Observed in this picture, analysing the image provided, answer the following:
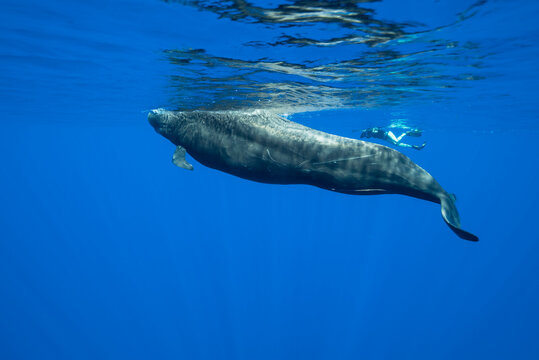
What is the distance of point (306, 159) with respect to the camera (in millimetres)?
5094

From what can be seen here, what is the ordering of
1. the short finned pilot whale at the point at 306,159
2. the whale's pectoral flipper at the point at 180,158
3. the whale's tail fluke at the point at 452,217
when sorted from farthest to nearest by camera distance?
the whale's pectoral flipper at the point at 180,158
the short finned pilot whale at the point at 306,159
the whale's tail fluke at the point at 452,217

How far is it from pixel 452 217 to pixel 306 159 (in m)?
2.15

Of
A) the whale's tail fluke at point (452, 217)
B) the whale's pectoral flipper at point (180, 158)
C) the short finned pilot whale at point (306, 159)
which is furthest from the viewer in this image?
the whale's pectoral flipper at point (180, 158)

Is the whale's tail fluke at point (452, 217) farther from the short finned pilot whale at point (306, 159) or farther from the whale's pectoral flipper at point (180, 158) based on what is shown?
the whale's pectoral flipper at point (180, 158)

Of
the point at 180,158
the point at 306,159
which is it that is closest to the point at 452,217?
the point at 306,159

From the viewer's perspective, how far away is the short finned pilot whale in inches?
179

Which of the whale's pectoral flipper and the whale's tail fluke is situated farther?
the whale's pectoral flipper

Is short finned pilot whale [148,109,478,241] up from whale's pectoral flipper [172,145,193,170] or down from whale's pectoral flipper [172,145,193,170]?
up

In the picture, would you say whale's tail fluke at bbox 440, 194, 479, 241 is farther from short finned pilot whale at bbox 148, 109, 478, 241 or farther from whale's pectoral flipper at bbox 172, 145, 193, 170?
whale's pectoral flipper at bbox 172, 145, 193, 170

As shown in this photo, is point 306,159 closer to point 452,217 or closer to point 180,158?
point 452,217

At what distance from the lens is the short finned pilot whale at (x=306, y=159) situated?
455 cm

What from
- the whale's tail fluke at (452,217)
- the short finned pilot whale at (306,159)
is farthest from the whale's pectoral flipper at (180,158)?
the whale's tail fluke at (452,217)

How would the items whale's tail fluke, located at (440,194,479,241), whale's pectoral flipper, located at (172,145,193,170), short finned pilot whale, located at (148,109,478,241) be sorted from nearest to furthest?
whale's tail fluke, located at (440,194,479,241) < short finned pilot whale, located at (148,109,478,241) < whale's pectoral flipper, located at (172,145,193,170)

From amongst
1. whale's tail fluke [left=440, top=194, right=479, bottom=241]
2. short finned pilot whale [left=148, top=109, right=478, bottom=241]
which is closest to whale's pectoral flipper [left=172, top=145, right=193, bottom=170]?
short finned pilot whale [left=148, top=109, right=478, bottom=241]
